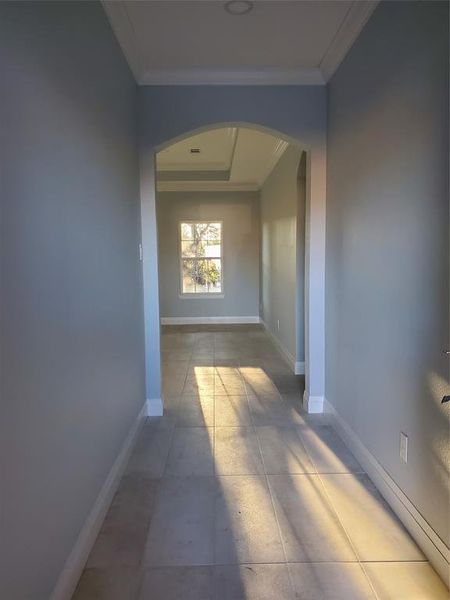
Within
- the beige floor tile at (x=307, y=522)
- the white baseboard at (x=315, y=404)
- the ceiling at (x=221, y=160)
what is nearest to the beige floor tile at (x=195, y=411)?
the white baseboard at (x=315, y=404)

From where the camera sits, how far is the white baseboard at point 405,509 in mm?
1535

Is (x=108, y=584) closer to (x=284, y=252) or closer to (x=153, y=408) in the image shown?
(x=153, y=408)

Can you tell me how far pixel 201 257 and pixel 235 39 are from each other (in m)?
5.46

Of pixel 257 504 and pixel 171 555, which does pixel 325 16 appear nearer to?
pixel 257 504

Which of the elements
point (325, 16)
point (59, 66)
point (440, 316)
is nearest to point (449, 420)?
point (440, 316)

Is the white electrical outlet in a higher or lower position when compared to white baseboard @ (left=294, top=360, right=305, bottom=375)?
higher

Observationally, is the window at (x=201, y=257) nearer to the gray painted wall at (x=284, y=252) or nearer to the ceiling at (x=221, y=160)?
the ceiling at (x=221, y=160)

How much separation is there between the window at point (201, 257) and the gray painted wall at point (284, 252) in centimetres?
121

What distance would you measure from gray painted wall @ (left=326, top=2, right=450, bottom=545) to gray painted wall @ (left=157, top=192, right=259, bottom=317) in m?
5.01

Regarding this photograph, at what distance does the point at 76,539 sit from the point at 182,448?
111 centimetres

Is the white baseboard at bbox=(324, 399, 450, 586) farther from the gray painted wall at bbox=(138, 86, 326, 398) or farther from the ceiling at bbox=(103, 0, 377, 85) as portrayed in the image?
the ceiling at bbox=(103, 0, 377, 85)

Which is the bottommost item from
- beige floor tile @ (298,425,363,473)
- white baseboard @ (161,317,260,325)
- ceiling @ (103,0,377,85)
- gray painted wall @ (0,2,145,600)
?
beige floor tile @ (298,425,363,473)

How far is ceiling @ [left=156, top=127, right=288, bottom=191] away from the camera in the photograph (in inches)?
186

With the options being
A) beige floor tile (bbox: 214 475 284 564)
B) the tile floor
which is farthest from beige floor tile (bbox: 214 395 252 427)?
beige floor tile (bbox: 214 475 284 564)
